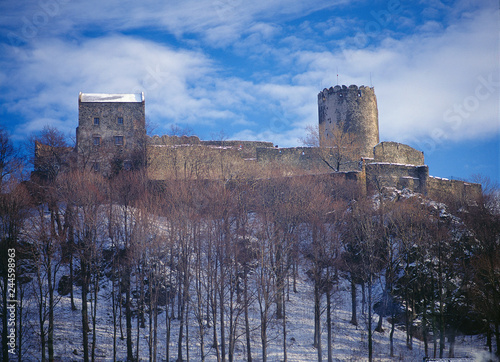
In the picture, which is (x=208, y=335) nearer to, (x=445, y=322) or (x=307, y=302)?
(x=307, y=302)

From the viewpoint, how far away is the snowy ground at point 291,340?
27.5 m

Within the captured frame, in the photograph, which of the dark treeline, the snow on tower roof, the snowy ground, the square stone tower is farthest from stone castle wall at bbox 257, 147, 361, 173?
the snowy ground

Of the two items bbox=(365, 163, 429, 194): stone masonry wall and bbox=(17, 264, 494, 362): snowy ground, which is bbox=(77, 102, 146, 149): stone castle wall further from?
bbox=(365, 163, 429, 194): stone masonry wall

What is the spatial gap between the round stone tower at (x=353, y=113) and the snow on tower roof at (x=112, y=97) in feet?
69.0

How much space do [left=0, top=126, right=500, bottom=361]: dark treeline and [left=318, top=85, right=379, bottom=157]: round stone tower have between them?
19.4 meters

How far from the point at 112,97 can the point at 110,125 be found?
4108 millimetres

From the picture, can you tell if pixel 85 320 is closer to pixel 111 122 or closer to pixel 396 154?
pixel 111 122

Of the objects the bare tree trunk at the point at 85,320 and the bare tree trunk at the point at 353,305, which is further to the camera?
the bare tree trunk at the point at 353,305

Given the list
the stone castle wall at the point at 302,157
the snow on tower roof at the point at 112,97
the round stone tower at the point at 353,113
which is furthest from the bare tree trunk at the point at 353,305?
the snow on tower roof at the point at 112,97

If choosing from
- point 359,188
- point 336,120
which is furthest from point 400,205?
point 336,120

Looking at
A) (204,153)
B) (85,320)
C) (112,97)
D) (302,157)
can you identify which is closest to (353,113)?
(302,157)

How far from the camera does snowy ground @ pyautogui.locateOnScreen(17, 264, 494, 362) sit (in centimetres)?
2747

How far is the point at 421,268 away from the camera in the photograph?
33188 mm

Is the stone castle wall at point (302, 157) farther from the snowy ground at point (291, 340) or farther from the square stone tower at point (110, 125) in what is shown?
the snowy ground at point (291, 340)
